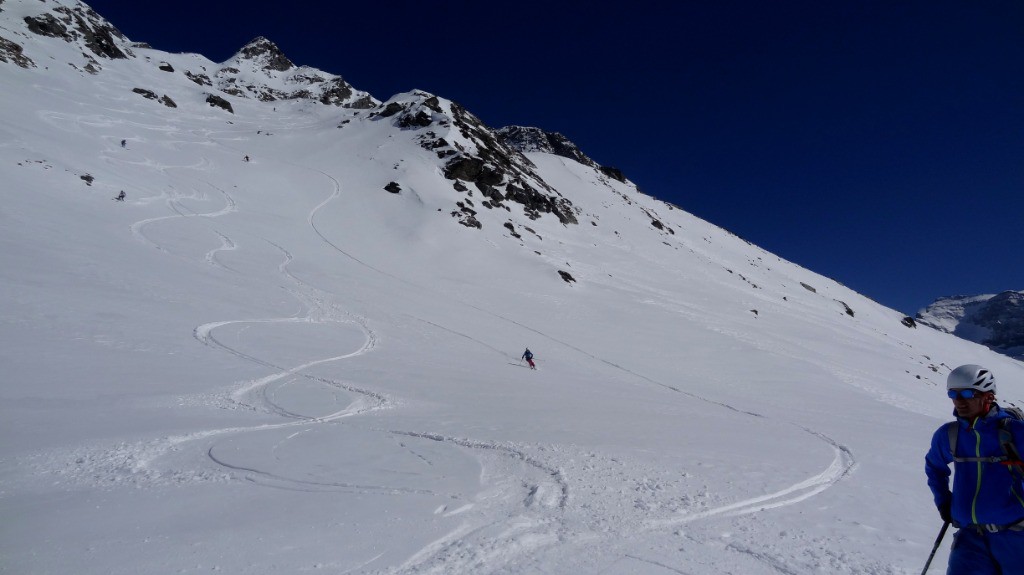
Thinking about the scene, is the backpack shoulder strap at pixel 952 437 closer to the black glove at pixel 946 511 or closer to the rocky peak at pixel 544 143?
the black glove at pixel 946 511

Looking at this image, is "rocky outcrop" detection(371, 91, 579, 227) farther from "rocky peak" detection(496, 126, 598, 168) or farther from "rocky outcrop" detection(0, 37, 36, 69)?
"rocky peak" detection(496, 126, 598, 168)

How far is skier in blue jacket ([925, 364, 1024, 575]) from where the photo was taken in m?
3.87

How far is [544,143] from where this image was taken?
125 metres

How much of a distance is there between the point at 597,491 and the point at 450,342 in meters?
14.1

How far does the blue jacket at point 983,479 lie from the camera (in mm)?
3898

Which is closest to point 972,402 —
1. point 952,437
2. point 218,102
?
point 952,437

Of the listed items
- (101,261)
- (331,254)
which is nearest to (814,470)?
(101,261)

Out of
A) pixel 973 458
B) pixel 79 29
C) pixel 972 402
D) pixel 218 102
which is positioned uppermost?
pixel 79 29

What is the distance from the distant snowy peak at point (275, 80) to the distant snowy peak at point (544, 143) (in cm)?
3709

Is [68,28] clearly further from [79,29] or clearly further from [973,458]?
[973,458]

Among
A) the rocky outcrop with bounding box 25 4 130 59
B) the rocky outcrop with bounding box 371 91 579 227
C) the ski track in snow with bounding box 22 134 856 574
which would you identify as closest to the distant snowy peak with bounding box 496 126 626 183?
the rocky outcrop with bounding box 371 91 579 227

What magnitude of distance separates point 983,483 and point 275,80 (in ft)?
496

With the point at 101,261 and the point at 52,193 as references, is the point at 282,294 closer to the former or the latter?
the point at 101,261

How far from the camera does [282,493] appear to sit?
260 inches
